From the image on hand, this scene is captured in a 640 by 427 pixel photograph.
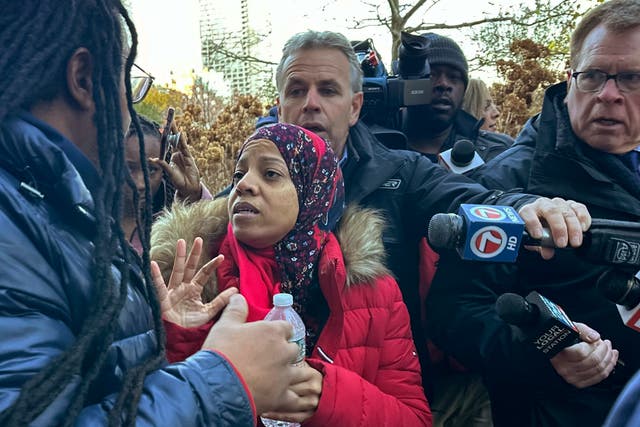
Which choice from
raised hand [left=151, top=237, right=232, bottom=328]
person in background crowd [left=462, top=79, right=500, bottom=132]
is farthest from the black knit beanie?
raised hand [left=151, top=237, right=232, bottom=328]

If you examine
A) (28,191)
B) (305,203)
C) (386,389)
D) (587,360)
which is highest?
(28,191)

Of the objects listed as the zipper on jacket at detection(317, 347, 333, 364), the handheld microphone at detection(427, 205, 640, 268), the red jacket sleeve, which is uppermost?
the handheld microphone at detection(427, 205, 640, 268)

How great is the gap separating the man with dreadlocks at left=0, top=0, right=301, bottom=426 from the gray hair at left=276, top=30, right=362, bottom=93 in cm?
147

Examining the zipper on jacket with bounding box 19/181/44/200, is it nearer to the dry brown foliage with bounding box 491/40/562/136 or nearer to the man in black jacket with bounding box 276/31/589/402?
the man in black jacket with bounding box 276/31/589/402

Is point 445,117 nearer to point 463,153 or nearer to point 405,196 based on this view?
point 463,153

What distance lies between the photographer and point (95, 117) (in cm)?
110

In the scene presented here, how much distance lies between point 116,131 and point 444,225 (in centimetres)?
78

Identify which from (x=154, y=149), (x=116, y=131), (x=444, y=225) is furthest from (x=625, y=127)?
(x=154, y=149)

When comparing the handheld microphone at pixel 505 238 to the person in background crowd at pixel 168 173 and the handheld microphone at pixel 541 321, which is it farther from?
the person in background crowd at pixel 168 173

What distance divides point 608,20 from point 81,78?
1707mm

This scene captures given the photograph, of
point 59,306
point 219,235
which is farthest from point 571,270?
point 59,306

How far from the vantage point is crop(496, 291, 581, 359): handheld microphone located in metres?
1.45

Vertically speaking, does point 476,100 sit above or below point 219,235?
above

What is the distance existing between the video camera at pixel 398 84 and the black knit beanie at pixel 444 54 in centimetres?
59
